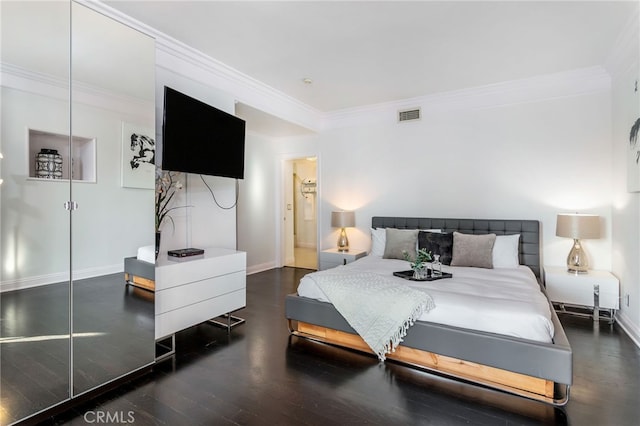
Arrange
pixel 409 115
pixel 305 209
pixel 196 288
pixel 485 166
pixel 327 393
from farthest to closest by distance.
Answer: pixel 305 209 → pixel 409 115 → pixel 485 166 → pixel 196 288 → pixel 327 393

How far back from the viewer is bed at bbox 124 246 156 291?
2422 millimetres

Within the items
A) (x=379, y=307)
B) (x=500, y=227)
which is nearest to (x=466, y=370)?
(x=379, y=307)

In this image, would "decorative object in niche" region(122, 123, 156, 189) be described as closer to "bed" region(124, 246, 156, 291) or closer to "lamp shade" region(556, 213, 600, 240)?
"bed" region(124, 246, 156, 291)

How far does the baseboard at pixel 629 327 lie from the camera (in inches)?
115

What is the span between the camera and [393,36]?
10.0 ft

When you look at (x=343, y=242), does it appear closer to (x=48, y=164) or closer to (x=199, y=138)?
(x=199, y=138)

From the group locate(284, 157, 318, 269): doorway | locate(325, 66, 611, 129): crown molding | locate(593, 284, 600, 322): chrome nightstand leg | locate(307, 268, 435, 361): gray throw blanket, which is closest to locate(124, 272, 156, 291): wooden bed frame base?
locate(307, 268, 435, 361): gray throw blanket

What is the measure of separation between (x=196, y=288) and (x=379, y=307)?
163cm

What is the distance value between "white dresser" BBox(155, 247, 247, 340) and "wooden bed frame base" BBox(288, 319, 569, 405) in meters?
1.03

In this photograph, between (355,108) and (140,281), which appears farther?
(355,108)

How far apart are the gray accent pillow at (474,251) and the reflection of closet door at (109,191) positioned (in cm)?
321

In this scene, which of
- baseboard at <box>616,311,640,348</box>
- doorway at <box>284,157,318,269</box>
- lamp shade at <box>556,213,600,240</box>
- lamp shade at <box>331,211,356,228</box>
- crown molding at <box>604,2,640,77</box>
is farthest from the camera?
doorway at <box>284,157,318,269</box>

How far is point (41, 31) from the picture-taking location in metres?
1.99

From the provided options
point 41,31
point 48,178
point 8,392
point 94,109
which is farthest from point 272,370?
Answer: point 41,31
